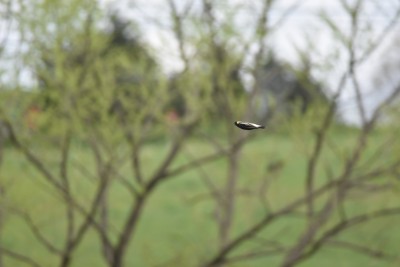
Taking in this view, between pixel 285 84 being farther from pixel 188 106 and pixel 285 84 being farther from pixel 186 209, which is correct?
pixel 186 209

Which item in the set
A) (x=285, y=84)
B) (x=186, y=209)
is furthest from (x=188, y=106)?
(x=186, y=209)

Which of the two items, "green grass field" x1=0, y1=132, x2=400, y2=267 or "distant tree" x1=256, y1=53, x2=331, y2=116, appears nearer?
"distant tree" x1=256, y1=53, x2=331, y2=116

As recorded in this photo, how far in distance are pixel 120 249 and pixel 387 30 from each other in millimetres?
1653

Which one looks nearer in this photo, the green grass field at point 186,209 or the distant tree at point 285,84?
the distant tree at point 285,84

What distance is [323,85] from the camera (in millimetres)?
4227

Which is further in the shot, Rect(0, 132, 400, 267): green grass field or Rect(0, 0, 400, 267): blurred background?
Rect(0, 132, 400, 267): green grass field

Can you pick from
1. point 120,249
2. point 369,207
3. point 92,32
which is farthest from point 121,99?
point 369,207

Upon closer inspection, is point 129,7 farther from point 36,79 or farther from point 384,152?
point 384,152

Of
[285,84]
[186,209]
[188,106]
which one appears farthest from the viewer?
[186,209]

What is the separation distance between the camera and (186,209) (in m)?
12.1

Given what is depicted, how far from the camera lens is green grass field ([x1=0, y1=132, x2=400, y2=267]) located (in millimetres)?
5012

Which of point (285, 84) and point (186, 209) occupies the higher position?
point (186, 209)

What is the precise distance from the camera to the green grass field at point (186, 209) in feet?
16.4

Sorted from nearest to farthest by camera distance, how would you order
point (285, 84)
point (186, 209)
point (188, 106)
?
point (188, 106) < point (285, 84) < point (186, 209)
